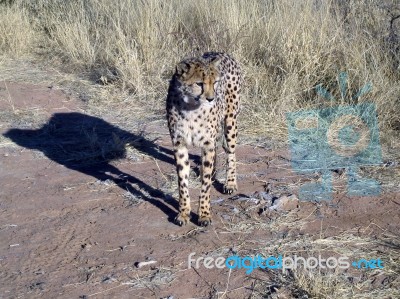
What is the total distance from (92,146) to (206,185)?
1.76m

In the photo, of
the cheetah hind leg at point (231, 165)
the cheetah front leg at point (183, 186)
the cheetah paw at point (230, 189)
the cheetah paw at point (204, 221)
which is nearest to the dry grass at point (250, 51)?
the cheetah hind leg at point (231, 165)

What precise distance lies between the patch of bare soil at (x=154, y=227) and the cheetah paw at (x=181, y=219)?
35 mm

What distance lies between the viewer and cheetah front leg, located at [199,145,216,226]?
4203mm

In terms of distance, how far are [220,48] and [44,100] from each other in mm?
1987

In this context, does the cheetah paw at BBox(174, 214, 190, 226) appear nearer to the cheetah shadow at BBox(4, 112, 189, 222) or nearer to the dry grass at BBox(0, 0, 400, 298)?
the cheetah shadow at BBox(4, 112, 189, 222)

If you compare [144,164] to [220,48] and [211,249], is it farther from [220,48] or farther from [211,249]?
[220,48]

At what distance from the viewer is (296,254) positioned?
369 cm

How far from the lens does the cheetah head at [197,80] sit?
13.3ft

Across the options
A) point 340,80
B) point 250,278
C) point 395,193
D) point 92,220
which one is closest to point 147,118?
point 340,80

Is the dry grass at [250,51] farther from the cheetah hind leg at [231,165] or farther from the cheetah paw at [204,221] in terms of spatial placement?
the cheetah paw at [204,221]
